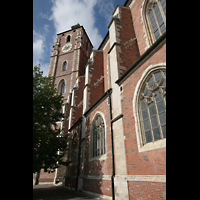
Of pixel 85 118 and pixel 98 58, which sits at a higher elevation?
pixel 98 58

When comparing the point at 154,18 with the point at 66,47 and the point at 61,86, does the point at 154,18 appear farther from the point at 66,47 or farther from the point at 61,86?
the point at 66,47

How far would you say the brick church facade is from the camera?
5.31 meters

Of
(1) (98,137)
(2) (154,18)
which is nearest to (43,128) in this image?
(1) (98,137)

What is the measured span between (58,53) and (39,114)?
25.4 metres

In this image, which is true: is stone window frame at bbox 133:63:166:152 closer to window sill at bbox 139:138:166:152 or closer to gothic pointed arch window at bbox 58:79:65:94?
window sill at bbox 139:138:166:152

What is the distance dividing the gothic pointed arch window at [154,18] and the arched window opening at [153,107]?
419 centimetres

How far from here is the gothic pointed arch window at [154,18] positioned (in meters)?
8.40

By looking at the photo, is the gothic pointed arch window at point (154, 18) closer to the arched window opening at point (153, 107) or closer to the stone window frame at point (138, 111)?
the stone window frame at point (138, 111)

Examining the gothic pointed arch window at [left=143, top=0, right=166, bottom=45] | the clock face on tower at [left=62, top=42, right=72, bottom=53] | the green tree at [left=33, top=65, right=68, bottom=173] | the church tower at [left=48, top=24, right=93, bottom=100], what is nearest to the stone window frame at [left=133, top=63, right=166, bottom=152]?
the gothic pointed arch window at [left=143, top=0, right=166, bottom=45]
